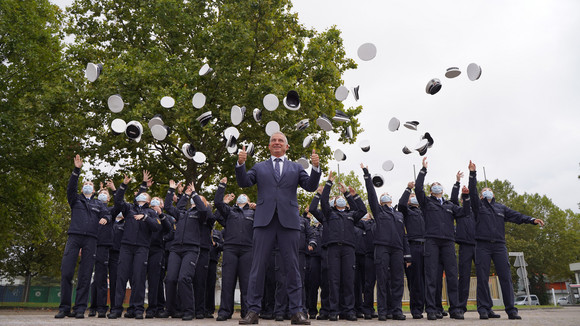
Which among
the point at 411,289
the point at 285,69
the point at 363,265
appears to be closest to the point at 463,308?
the point at 411,289

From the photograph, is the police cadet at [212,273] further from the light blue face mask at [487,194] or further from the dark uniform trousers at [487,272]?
the light blue face mask at [487,194]

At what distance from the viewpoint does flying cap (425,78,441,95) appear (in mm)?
10148

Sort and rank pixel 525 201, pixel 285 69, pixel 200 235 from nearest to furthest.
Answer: pixel 200 235, pixel 285 69, pixel 525 201

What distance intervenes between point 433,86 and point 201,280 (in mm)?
6540

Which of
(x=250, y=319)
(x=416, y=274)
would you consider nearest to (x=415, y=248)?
(x=416, y=274)

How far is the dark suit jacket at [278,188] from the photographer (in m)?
5.78

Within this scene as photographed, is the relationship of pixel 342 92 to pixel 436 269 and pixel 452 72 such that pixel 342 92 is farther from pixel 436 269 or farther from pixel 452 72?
pixel 436 269

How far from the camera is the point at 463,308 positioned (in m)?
8.60

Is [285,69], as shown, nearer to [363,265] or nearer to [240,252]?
[363,265]

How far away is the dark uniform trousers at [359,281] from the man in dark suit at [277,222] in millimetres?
4386

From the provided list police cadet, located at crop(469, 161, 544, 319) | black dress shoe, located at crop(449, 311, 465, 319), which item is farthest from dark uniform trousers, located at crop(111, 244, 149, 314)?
police cadet, located at crop(469, 161, 544, 319)

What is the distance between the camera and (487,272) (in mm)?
8305

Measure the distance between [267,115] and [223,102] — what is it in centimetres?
162

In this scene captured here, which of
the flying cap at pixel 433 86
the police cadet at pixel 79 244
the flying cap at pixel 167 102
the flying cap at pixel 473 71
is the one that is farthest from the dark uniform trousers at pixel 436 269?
the flying cap at pixel 167 102
